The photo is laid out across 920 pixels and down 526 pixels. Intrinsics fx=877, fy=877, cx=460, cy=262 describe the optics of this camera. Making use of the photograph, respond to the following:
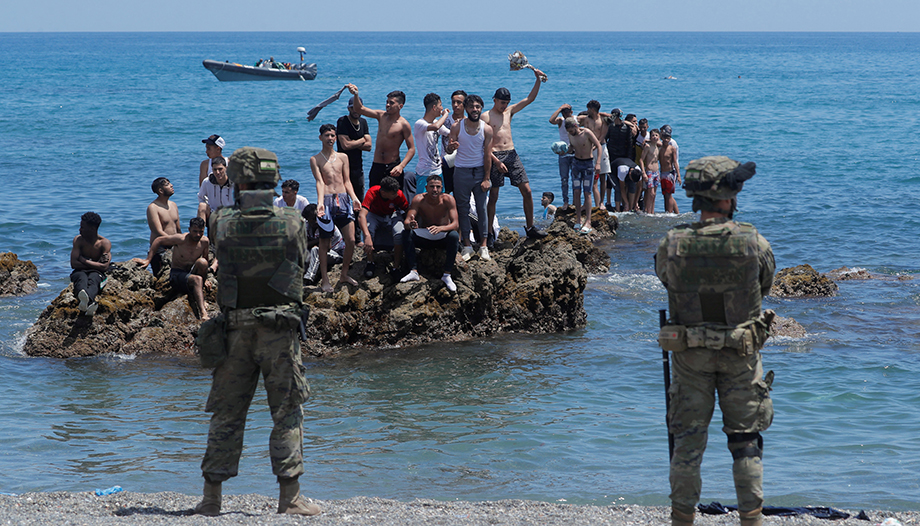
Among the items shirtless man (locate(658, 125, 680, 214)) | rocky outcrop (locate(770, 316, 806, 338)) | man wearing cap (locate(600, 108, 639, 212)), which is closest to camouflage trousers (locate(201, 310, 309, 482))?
rocky outcrop (locate(770, 316, 806, 338))

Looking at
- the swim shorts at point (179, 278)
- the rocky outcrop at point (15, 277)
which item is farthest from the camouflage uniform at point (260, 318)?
the rocky outcrop at point (15, 277)

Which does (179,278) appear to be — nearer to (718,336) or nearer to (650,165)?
(718,336)

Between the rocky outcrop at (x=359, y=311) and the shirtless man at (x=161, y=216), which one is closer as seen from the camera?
the rocky outcrop at (x=359, y=311)

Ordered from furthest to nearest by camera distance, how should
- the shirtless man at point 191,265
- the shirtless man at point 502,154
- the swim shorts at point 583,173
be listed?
1. the swim shorts at point 583,173
2. the shirtless man at point 502,154
3. the shirtless man at point 191,265

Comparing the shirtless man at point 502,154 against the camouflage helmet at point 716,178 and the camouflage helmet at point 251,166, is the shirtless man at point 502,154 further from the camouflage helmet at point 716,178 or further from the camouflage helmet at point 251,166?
the camouflage helmet at point 716,178

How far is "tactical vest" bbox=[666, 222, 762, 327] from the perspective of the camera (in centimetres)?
488

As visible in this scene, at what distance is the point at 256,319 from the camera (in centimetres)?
538

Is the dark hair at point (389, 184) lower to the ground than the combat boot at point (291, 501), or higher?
higher

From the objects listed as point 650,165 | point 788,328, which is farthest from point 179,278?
point 650,165

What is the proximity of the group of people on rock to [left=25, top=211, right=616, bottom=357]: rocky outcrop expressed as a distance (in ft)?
15.4

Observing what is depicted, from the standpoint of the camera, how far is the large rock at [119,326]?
34.6 ft

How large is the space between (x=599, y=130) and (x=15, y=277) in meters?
10.7

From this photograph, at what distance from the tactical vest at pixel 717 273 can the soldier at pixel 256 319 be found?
2.34 meters

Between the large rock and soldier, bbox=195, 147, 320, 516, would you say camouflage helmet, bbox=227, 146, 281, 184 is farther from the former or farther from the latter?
the large rock
